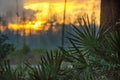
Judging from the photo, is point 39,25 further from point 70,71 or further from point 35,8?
point 70,71

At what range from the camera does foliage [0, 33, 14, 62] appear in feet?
25.7

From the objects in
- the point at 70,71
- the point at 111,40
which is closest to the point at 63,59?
the point at 70,71

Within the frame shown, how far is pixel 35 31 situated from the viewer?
807 cm

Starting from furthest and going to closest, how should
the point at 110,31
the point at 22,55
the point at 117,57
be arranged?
1. the point at 22,55
2. the point at 110,31
3. the point at 117,57

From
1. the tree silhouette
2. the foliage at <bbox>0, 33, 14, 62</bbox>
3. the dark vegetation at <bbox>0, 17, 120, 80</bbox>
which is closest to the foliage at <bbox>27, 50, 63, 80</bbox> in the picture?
the dark vegetation at <bbox>0, 17, 120, 80</bbox>

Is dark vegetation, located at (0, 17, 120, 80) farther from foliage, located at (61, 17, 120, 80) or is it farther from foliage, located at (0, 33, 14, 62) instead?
foliage, located at (0, 33, 14, 62)

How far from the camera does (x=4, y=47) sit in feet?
26.0

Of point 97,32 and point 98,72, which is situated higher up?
point 97,32

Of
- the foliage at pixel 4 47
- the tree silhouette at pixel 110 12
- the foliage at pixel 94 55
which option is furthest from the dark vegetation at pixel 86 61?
the foliage at pixel 4 47

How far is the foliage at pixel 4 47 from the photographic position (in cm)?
783

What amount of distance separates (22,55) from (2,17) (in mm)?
742

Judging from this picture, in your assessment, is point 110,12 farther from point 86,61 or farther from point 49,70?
point 49,70

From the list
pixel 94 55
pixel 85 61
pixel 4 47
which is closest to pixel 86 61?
pixel 85 61

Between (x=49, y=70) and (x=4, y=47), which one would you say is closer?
(x=49, y=70)
